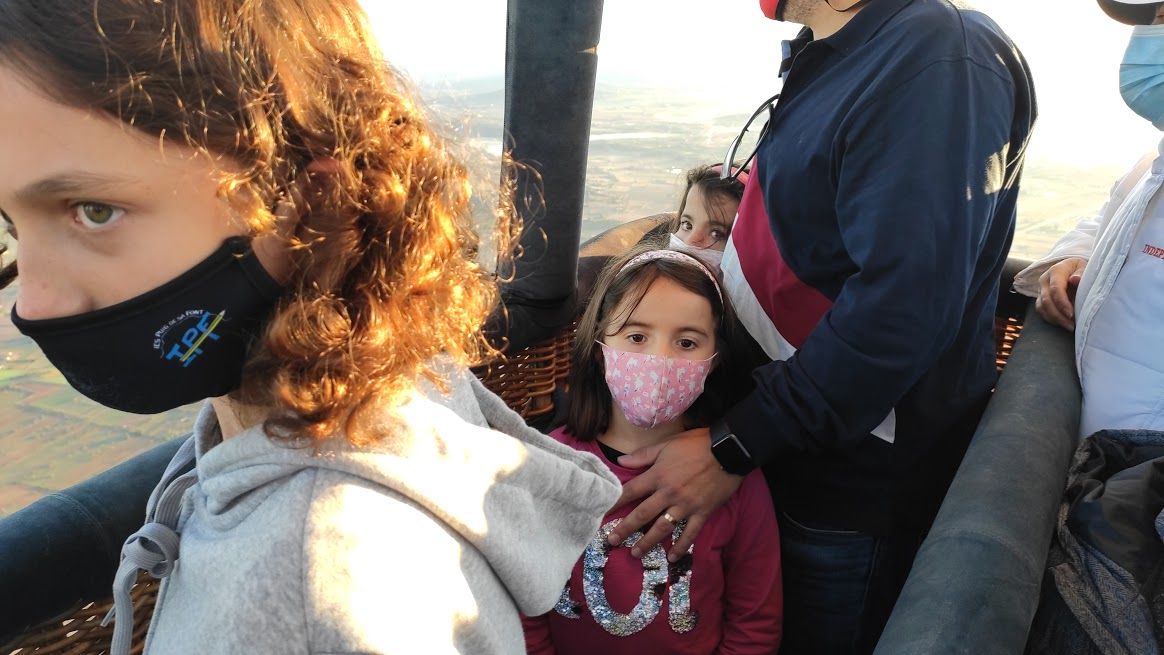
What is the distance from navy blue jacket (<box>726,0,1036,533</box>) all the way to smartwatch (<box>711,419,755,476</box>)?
0.8 inches

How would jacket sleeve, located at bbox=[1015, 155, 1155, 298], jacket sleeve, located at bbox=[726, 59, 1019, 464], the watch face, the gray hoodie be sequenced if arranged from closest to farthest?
the gray hoodie
jacket sleeve, located at bbox=[726, 59, 1019, 464]
the watch face
jacket sleeve, located at bbox=[1015, 155, 1155, 298]

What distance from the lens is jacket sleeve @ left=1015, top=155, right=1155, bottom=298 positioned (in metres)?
1.85

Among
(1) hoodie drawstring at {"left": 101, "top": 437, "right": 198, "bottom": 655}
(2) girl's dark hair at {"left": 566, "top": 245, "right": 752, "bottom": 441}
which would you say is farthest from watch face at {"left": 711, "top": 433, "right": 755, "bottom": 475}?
(1) hoodie drawstring at {"left": 101, "top": 437, "right": 198, "bottom": 655}

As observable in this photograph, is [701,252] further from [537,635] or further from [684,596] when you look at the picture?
[537,635]

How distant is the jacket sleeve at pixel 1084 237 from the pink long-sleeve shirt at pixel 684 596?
34.5 inches

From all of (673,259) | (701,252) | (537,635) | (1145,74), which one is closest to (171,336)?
(537,635)

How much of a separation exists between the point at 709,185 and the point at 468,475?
1.56m

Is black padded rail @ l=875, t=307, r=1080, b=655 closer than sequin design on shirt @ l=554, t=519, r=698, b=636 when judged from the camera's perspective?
Yes

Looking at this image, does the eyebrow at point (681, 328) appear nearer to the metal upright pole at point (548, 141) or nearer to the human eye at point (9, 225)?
the metal upright pole at point (548, 141)

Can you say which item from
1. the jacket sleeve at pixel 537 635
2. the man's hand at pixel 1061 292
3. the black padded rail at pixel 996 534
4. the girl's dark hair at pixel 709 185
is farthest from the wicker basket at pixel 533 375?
the man's hand at pixel 1061 292

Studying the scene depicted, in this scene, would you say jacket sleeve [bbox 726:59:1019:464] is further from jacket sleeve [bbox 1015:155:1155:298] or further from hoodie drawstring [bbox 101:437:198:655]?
hoodie drawstring [bbox 101:437:198:655]

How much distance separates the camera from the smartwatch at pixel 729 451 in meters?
1.50

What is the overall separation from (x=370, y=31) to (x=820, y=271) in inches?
33.4

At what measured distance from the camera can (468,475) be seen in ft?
2.82
